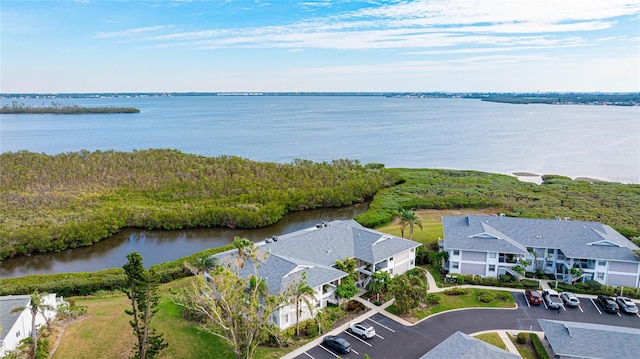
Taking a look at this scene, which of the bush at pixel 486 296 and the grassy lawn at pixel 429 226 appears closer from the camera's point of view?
the bush at pixel 486 296

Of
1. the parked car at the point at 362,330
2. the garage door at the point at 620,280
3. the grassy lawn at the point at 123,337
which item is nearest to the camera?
the grassy lawn at the point at 123,337

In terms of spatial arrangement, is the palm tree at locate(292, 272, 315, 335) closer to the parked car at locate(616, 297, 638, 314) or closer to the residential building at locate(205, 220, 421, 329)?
the residential building at locate(205, 220, 421, 329)

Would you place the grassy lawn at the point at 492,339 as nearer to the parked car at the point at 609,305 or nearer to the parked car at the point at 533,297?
the parked car at the point at 533,297

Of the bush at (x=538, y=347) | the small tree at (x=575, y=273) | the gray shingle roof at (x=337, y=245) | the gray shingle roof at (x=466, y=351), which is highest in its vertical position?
the gray shingle roof at (x=337, y=245)

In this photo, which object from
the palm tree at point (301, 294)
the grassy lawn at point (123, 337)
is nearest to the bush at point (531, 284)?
the palm tree at point (301, 294)

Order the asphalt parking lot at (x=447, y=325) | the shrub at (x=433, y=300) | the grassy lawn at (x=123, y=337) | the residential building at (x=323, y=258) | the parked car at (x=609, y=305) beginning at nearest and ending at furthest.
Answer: the asphalt parking lot at (x=447, y=325) → the grassy lawn at (x=123, y=337) → the residential building at (x=323, y=258) → the parked car at (x=609, y=305) → the shrub at (x=433, y=300)

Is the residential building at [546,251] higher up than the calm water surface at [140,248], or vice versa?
the residential building at [546,251]

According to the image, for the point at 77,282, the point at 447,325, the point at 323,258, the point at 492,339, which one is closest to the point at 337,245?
the point at 323,258

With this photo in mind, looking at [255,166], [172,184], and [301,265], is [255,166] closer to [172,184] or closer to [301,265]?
[172,184]

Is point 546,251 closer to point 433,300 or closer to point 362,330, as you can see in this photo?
point 433,300
